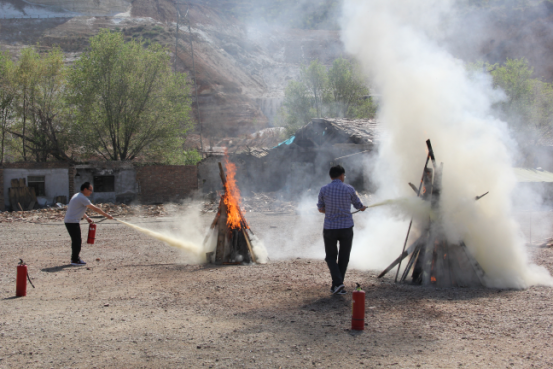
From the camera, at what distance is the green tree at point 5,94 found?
2370cm

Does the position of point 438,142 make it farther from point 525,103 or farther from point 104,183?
point 525,103

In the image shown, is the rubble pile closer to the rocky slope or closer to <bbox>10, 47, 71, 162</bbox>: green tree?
<bbox>10, 47, 71, 162</bbox>: green tree

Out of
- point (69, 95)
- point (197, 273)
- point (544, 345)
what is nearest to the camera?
point (544, 345)

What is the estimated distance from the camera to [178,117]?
26.5m

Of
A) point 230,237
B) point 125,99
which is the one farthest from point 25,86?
point 230,237

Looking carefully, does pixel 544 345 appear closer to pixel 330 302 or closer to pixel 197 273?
pixel 330 302

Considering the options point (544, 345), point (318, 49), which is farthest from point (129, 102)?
point (318, 49)

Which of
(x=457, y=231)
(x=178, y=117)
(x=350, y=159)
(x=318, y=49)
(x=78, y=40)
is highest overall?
(x=318, y=49)

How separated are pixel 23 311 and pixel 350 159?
63.1 feet

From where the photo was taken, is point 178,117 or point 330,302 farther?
point 178,117

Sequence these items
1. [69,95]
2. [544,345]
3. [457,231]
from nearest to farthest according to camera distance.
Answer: [544,345] < [457,231] < [69,95]

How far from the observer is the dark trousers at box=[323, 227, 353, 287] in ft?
18.3

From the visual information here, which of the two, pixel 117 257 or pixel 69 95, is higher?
pixel 69 95

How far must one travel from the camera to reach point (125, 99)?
2498 centimetres
